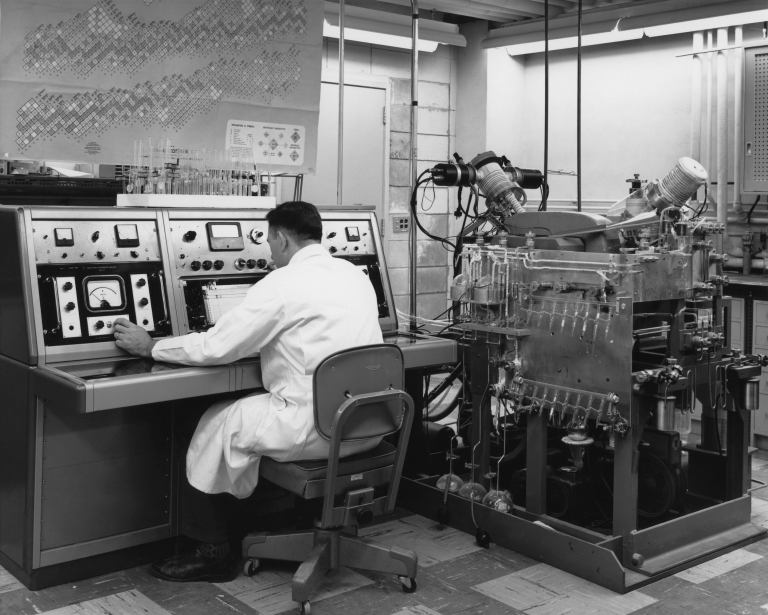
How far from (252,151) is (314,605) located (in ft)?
6.12

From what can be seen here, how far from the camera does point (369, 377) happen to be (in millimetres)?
2637

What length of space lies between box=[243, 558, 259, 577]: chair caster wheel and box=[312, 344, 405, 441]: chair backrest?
68 centimetres

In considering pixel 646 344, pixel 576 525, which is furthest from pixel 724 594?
pixel 646 344

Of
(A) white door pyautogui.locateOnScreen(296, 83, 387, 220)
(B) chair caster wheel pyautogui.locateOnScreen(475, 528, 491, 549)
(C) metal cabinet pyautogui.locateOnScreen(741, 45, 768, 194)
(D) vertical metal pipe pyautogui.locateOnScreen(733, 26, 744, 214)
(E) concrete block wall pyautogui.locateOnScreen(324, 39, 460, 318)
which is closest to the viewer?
(B) chair caster wheel pyautogui.locateOnScreen(475, 528, 491, 549)

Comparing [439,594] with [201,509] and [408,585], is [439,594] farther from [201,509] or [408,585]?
[201,509]

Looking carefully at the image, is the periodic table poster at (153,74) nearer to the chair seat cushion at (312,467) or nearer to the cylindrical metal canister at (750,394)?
the chair seat cushion at (312,467)

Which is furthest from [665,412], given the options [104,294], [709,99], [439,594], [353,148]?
[353,148]

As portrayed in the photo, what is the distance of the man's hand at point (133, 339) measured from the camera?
283 cm

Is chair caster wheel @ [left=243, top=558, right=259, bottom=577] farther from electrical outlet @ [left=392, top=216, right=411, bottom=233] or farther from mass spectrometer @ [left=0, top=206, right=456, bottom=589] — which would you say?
electrical outlet @ [left=392, top=216, right=411, bottom=233]

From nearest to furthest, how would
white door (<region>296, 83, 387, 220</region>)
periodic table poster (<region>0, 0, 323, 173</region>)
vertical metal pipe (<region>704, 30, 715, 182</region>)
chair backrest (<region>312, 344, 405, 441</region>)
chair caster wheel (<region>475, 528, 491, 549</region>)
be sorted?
1. chair backrest (<region>312, 344, 405, 441</region>)
2. periodic table poster (<region>0, 0, 323, 173</region>)
3. chair caster wheel (<region>475, 528, 491, 549</region>)
4. vertical metal pipe (<region>704, 30, 715, 182</region>)
5. white door (<region>296, 83, 387, 220</region>)

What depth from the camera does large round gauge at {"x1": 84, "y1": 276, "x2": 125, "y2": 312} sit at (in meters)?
2.90

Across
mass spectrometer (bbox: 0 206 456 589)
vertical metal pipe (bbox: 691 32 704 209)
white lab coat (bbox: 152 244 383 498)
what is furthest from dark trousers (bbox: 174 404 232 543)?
vertical metal pipe (bbox: 691 32 704 209)

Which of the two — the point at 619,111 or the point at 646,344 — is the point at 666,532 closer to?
the point at 646,344

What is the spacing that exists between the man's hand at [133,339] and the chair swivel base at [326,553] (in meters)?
0.71
